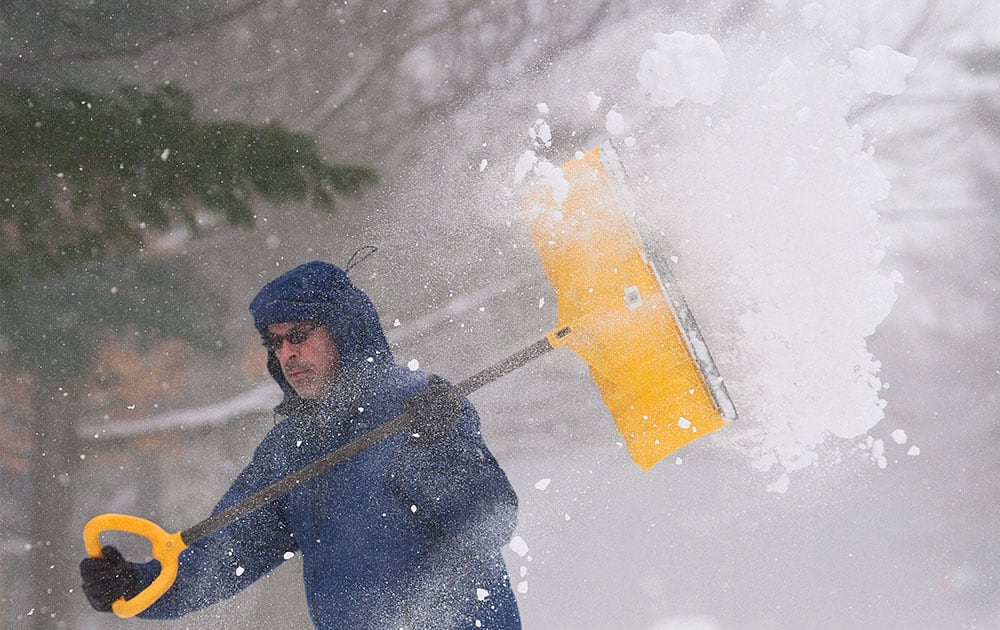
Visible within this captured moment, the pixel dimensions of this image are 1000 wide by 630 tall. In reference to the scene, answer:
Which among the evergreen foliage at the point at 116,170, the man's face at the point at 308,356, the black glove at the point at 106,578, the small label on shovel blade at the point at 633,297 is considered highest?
the evergreen foliage at the point at 116,170

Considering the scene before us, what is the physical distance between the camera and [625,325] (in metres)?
1.56

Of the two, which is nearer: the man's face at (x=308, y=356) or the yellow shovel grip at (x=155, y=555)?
the yellow shovel grip at (x=155, y=555)

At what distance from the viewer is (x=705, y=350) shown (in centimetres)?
150

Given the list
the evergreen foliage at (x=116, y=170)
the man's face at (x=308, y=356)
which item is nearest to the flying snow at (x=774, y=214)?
the man's face at (x=308, y=356)

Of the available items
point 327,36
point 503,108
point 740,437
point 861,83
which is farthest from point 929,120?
point 327,36

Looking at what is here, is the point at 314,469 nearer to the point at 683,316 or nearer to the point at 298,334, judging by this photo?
the point at 298,334

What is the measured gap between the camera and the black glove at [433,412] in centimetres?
152

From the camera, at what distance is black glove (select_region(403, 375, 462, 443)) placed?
5.00 ft

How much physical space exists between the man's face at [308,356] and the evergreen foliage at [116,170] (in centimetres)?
60

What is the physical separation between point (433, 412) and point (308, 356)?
351mm

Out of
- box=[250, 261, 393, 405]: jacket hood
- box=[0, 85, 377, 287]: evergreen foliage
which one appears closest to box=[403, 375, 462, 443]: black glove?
box=[250, 261, 393, 405]: jacket hood

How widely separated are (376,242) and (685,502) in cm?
126

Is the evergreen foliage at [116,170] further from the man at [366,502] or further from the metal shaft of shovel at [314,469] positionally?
the metal shaft of shovel at [314,469]

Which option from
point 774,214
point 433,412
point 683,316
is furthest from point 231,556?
point 774,214
